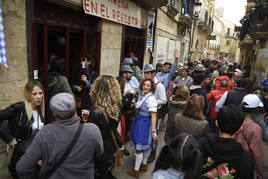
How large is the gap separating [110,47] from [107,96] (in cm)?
389

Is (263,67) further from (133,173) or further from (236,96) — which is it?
(133,173)

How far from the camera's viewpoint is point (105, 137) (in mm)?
2619

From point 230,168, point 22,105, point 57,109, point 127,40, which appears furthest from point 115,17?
point 230,168

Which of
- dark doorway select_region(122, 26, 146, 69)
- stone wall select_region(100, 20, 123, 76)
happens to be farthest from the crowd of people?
dark doorway select_region(122, 26, 146, 69)

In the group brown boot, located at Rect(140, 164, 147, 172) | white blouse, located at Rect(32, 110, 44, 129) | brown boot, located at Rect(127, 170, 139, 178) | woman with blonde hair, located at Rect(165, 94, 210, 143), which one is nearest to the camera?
white blouse, located at Rect(32, 110, 44, 129)

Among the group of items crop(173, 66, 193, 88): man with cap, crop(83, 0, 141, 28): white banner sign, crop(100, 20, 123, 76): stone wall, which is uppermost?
crop(83, 0, 141, 28): white banner sign

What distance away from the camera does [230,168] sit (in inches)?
68.6

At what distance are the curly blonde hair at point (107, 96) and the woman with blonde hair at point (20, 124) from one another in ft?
2.37

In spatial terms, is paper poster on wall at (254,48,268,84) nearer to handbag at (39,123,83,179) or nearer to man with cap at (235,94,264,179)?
man with cap at (235,94,264,179)

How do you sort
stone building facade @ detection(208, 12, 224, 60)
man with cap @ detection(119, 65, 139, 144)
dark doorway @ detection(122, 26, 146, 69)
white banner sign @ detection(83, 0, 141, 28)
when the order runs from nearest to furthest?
1. man with cap @ detection(119, 65, 139, 144)
2. white banner sign @ detection(83, 0, 141, 28)
3. dark doorway @ detection(122, 26, 146, 69)
4. stone building facade @ detection(208, 12, 224, 60)

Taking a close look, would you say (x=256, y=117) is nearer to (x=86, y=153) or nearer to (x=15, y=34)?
(x=86, y=153)

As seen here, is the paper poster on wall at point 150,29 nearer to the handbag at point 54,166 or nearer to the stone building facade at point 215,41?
the handbag at point 54,166

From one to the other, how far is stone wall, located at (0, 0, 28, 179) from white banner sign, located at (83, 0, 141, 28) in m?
1.71

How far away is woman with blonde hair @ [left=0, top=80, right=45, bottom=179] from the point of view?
94.8 inches
